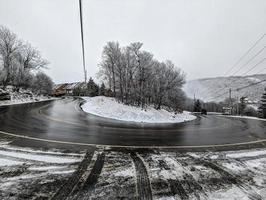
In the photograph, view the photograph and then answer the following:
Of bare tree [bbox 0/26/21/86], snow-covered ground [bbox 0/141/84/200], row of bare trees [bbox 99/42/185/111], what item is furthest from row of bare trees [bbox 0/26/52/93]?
snow-covered ground [bbox 0/141/84/200]

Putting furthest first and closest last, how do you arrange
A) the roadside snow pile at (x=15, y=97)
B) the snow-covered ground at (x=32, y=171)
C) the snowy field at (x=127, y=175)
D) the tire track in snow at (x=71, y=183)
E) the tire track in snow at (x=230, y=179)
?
the roadside snow pile at (x=15, y=97) < the tire track in snow at (x=230, y=179) < the snowy field at (x=127, y=175) < the snow-covered ground at (x=32, y=171) < the tire track in snow at (x=71, y=183)

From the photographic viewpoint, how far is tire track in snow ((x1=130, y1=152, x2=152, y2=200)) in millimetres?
3809

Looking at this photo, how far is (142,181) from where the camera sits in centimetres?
445

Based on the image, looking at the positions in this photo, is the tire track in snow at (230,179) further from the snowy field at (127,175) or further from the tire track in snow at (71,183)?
the tire track in snow at (71,183)

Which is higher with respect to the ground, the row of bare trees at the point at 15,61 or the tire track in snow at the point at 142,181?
the row of bare trees at the point at 15,61

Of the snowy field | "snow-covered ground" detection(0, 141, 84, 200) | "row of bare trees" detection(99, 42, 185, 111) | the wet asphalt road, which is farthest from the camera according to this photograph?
"row of bare trees" detection(99, 42, 185, 111)

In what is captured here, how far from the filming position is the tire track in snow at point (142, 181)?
3809 mm

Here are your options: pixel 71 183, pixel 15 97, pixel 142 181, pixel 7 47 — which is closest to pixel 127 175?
pixel 142 181

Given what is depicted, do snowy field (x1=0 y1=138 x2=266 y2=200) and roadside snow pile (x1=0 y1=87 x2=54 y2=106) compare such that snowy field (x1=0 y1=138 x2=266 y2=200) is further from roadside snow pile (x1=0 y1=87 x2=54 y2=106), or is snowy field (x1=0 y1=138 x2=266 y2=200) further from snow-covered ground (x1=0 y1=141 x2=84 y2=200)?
roadside snow pile (x1=0 y1=87 x2=54 y2=106)

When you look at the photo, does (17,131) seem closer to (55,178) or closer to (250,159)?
(55,178)

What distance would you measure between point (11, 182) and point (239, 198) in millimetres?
5534

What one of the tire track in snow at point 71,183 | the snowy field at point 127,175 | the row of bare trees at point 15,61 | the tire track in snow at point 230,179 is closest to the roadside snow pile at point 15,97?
the row of bare trees at point 15,61

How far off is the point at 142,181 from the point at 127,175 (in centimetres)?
52

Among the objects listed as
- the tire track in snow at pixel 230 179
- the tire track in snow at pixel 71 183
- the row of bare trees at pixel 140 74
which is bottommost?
the tire track in snow at pixel 230 179
